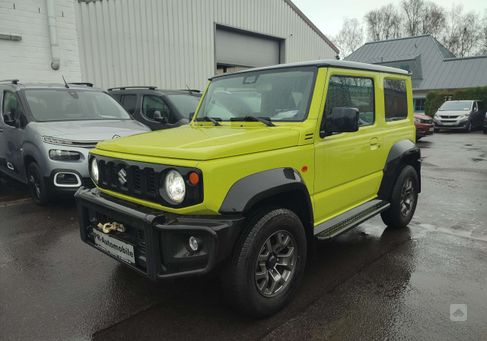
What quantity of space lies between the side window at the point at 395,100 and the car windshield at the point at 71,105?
453 centimetres

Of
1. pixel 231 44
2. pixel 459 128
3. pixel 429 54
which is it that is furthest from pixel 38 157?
pixel 429 54

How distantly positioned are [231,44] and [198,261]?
1424 centimetres

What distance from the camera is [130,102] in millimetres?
8672

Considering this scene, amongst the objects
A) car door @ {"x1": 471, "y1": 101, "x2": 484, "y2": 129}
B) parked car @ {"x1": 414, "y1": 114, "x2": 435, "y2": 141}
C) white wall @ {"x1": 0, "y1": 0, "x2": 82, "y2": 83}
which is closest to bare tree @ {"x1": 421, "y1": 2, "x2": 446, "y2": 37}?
car door @ {"x1": 471, "y1": 101, "x2": 484, "y2": 129}

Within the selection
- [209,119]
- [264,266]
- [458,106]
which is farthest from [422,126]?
[264,266]

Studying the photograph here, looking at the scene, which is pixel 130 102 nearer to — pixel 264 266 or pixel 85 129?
pixel 85 129

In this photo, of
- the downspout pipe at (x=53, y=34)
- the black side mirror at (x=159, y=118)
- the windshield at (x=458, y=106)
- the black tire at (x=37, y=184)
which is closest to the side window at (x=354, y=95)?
the black side mirror at (x=159, y=118)

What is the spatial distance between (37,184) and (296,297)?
453 centimetres

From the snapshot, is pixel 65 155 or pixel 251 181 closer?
pixel 251 181

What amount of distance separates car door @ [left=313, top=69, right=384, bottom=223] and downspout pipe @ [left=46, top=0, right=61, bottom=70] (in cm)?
886

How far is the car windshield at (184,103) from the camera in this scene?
802 cm

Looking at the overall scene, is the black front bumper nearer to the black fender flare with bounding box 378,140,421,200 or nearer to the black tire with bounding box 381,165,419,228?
the black fender flare with bounding box 378,140,421,200

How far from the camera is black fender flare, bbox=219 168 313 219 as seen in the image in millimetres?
2533

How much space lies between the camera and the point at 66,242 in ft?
14.6
